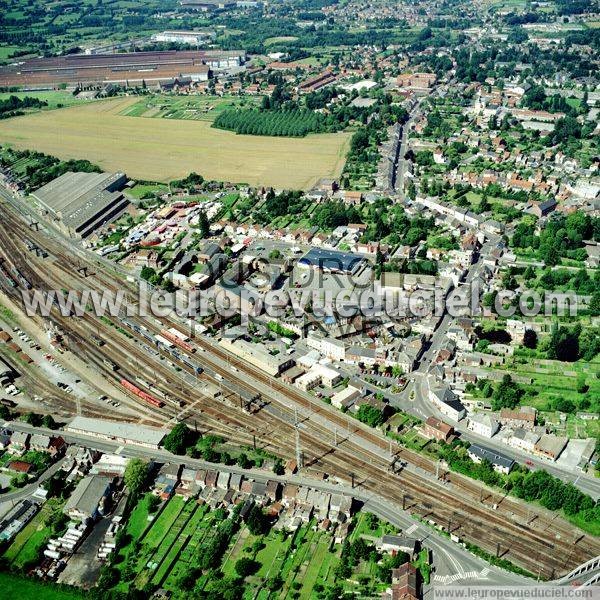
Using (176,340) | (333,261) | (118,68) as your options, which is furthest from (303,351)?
(118,68)

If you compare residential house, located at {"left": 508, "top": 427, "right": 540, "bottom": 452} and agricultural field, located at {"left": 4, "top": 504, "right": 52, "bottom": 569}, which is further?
residential house, located at {"left": 508, "top": 427, "right": 540, "bottom": 452}

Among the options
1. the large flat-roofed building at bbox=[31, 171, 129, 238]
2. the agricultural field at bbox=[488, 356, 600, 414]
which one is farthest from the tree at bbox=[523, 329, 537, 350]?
the large flat-roofed building at bbox=[31, 171, 129, 238]

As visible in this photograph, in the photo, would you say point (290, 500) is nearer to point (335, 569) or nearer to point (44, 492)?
point (335, 569)

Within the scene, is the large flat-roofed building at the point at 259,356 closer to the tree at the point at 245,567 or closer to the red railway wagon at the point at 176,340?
the red railway wagon at the point at 176,340

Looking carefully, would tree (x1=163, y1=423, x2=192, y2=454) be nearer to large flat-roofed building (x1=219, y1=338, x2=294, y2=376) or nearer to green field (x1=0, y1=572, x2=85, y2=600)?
large flat-roofed building (x1=219, y1=338, x2=294, y2=376)

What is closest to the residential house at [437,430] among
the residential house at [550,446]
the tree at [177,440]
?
the residential house at [550,446]

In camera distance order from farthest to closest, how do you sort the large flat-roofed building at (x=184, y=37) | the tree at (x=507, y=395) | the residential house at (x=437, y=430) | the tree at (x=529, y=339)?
the large flat-roofed building at (x=184, y=37) < the tree at (x=529, y=339) < the tree at (x=507, y=395) < the residential house at (x=437, y=430)
